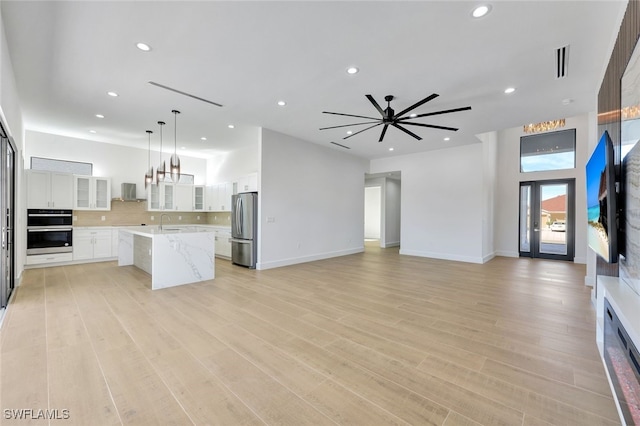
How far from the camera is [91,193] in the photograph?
681cm

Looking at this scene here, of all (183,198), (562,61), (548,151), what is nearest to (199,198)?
(183,198)

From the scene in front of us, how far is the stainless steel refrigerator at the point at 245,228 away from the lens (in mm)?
6105

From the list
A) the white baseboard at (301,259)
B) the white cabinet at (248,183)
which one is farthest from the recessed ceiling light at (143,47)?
the white baseboard at (301,259)

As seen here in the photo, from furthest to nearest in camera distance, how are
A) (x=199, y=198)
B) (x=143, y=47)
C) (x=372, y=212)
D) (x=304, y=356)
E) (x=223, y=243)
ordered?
(x=372, y=212) < (x=199, y=198) < (x=223, y=243) < (x=143, y=47) < (x=304, y=356)

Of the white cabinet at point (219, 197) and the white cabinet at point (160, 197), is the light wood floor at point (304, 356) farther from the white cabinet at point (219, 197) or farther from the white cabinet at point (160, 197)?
Answer: the white cabinet at point (160, 197)

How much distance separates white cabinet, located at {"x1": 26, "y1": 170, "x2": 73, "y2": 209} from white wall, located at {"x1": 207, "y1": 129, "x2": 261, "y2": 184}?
3.58m

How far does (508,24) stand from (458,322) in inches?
124

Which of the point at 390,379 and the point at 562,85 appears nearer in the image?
the point at 390,379

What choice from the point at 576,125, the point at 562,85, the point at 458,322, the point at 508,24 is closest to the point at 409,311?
the point at 458,322

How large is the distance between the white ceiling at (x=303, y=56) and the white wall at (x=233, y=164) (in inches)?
89.7

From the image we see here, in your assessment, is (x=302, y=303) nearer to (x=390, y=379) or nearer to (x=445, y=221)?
(x=390, y=379)

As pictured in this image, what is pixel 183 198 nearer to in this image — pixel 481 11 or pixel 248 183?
pixel 248 183

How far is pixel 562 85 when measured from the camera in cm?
384

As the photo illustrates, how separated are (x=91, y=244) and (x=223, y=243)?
3.11 m
